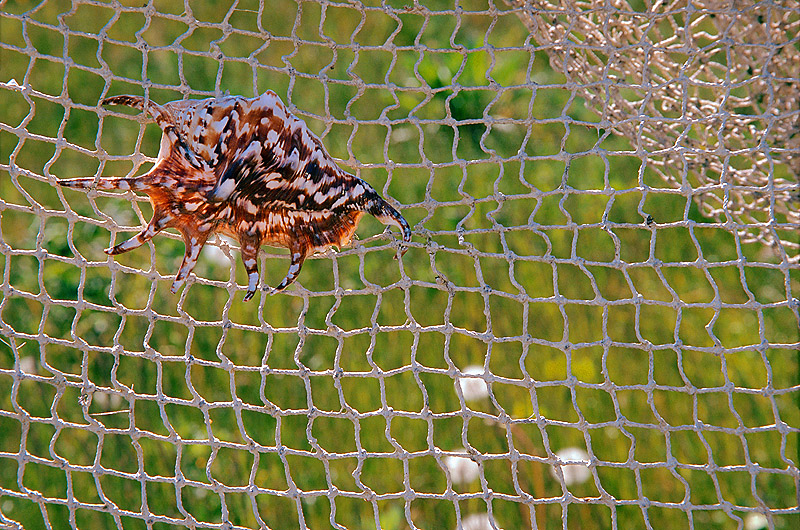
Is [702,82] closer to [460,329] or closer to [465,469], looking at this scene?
[460,329]

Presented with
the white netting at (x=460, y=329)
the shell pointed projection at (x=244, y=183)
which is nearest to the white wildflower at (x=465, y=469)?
the white netting at (x=460, y=329)

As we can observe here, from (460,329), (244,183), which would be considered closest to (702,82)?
(460,329)

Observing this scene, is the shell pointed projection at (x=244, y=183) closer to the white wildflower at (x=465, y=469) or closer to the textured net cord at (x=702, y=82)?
the textured net cord at (x=702, y=82)

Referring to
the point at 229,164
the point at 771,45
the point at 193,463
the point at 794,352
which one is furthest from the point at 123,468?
the point at 794,352

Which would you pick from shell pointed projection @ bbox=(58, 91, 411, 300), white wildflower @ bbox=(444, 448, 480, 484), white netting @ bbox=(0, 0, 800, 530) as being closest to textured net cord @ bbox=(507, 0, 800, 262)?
white netting @ bbox=(0, 0, 800, 530)

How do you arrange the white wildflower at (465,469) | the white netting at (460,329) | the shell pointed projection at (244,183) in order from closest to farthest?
the shell pointed projection at (244,183) < the white netting at (460,329) < the white wildflower at (465,469)
